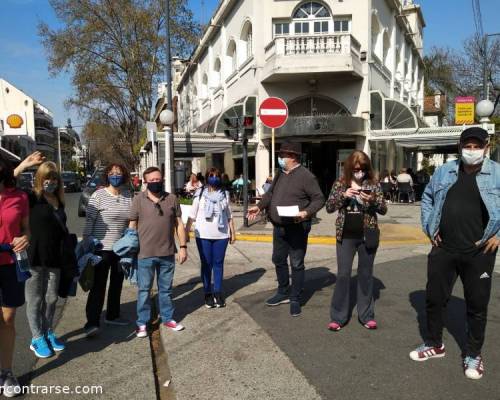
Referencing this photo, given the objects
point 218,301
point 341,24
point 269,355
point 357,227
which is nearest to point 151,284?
point 218,301

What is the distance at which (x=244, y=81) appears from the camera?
21.6 metres

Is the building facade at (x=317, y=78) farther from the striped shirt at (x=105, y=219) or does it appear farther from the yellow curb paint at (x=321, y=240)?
the striped shirt at (x=105, y=219)

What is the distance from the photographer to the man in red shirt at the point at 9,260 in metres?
3.30

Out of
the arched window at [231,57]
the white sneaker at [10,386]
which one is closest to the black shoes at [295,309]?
the white sneaker at [10,386]

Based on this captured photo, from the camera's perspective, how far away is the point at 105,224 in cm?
465

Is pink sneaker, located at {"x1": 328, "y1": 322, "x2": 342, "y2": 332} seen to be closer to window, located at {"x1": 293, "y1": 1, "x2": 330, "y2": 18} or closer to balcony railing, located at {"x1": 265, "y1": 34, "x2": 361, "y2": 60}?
balcony railing, located at {"x1": 265, "y1": 34, "x2": 361, "y2": 60}

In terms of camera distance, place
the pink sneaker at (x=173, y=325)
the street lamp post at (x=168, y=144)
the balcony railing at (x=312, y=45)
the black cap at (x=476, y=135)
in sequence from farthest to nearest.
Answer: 1. the balcony railing at (x=312, y=45)
2. the street lamp post at (x=168, y=144)
3. the pink sneaker at (x=173, y=325)
4. the black cap at (x=476, y=135)

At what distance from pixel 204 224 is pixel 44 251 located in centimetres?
194

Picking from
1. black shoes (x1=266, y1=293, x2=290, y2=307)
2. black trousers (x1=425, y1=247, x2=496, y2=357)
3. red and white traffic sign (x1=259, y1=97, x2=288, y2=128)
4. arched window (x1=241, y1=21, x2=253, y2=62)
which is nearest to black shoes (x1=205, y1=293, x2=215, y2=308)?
black shoes (x1=266, y1=293, x2=290, y2=307)

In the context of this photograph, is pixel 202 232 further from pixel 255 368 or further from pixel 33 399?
pixel 33 399

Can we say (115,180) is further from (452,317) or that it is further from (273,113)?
(273,113)

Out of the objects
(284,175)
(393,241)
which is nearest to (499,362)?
(284,175)

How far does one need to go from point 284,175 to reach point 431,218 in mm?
1865

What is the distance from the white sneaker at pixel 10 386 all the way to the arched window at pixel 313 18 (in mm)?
18214
